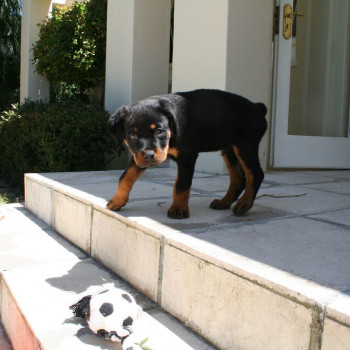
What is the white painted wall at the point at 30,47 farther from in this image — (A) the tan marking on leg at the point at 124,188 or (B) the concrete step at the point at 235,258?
(A) the tan marking on leg at the point at 124,188

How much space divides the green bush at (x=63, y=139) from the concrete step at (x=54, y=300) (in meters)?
2.22

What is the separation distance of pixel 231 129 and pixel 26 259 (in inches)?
53.9

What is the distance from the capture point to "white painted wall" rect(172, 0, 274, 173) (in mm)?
4062

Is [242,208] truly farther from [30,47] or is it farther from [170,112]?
[30,47]

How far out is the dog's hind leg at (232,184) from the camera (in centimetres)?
243

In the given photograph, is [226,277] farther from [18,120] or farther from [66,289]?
[18,120]

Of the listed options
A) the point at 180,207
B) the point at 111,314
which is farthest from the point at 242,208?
the point at 111,314

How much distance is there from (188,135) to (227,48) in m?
2.21

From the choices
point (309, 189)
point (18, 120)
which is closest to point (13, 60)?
point (18, 120)

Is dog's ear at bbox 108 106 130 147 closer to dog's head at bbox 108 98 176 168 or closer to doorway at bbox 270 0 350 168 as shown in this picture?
dog's head at bbox 108 98 176 168

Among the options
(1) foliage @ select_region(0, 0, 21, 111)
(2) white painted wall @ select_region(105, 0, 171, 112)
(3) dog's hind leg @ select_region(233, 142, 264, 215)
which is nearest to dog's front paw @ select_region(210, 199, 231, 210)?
(3) dog's hind leg @ select_region(233, 142, 264, 215)

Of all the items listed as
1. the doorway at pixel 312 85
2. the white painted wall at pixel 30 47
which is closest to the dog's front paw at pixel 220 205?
the doorway at pixel 312 85

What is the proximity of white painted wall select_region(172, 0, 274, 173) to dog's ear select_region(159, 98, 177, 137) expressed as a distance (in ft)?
6.84

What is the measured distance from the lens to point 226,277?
147 centimetres
